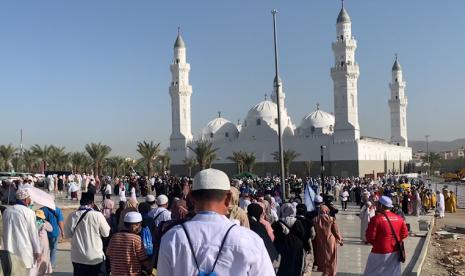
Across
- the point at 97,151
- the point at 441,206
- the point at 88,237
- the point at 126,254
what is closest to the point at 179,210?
the point at 88,237

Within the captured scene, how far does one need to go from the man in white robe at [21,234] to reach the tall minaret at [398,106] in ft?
235

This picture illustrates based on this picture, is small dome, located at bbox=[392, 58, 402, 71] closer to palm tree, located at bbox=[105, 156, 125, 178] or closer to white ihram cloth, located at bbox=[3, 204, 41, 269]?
palm tree, located at bbox=[105, 156, 125, 178]

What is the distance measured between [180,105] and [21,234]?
61079 mm

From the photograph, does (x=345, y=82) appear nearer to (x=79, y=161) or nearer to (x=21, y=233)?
(x=79, y=161)

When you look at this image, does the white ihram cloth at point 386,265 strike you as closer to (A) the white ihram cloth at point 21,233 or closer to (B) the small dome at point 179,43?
(A) the white ihram cloth at point 21,233

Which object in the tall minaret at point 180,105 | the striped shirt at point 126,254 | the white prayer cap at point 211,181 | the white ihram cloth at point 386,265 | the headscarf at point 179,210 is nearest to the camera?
the white prayer cap at point 211,181

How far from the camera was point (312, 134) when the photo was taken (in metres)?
62.3

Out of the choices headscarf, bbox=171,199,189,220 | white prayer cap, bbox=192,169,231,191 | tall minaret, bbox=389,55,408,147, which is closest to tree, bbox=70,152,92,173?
tall minaret, bbox=389,55,408,147

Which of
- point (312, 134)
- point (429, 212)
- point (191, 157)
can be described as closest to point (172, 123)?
point (191, 157)

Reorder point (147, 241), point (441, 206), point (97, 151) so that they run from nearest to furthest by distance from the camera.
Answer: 1. point (147, 241)
2. point (441, 206)
3. point (97, 151)

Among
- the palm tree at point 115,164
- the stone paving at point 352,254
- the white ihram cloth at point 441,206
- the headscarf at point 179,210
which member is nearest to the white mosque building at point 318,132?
the palm tree at point 115,164

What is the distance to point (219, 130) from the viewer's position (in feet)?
239

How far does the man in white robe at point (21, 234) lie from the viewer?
5.72 metres

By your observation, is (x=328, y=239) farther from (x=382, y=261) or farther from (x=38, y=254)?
(x=38, y=254)
